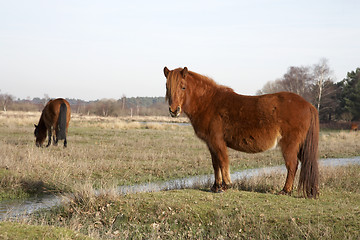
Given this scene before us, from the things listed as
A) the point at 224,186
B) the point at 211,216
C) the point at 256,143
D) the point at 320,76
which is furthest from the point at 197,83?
the point at 320,76

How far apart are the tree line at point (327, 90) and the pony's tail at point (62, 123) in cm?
3381

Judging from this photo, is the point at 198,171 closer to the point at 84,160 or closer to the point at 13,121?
the point at 84,160

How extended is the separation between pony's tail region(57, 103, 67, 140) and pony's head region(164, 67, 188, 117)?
414 inches

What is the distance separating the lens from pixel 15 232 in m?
4.80

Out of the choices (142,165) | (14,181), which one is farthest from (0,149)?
(142,165)

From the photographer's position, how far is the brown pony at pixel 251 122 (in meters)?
7.05

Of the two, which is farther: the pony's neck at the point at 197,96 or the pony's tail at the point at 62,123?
the pony's tail at the point at 62,123

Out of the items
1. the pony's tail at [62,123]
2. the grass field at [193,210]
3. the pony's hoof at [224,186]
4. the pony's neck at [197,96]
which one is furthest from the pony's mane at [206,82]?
the pony's tail at [62,123]

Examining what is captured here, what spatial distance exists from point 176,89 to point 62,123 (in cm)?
1091

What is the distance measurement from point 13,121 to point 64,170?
22.4 meters

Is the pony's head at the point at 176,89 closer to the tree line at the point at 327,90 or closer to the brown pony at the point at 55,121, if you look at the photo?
the brown pony at the point at 55,121

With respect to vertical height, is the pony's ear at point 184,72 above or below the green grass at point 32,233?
above

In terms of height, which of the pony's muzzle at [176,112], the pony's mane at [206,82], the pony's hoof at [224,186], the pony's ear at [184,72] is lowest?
the pony's hoof at [224,186]

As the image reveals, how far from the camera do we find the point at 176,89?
7129 millimetres
